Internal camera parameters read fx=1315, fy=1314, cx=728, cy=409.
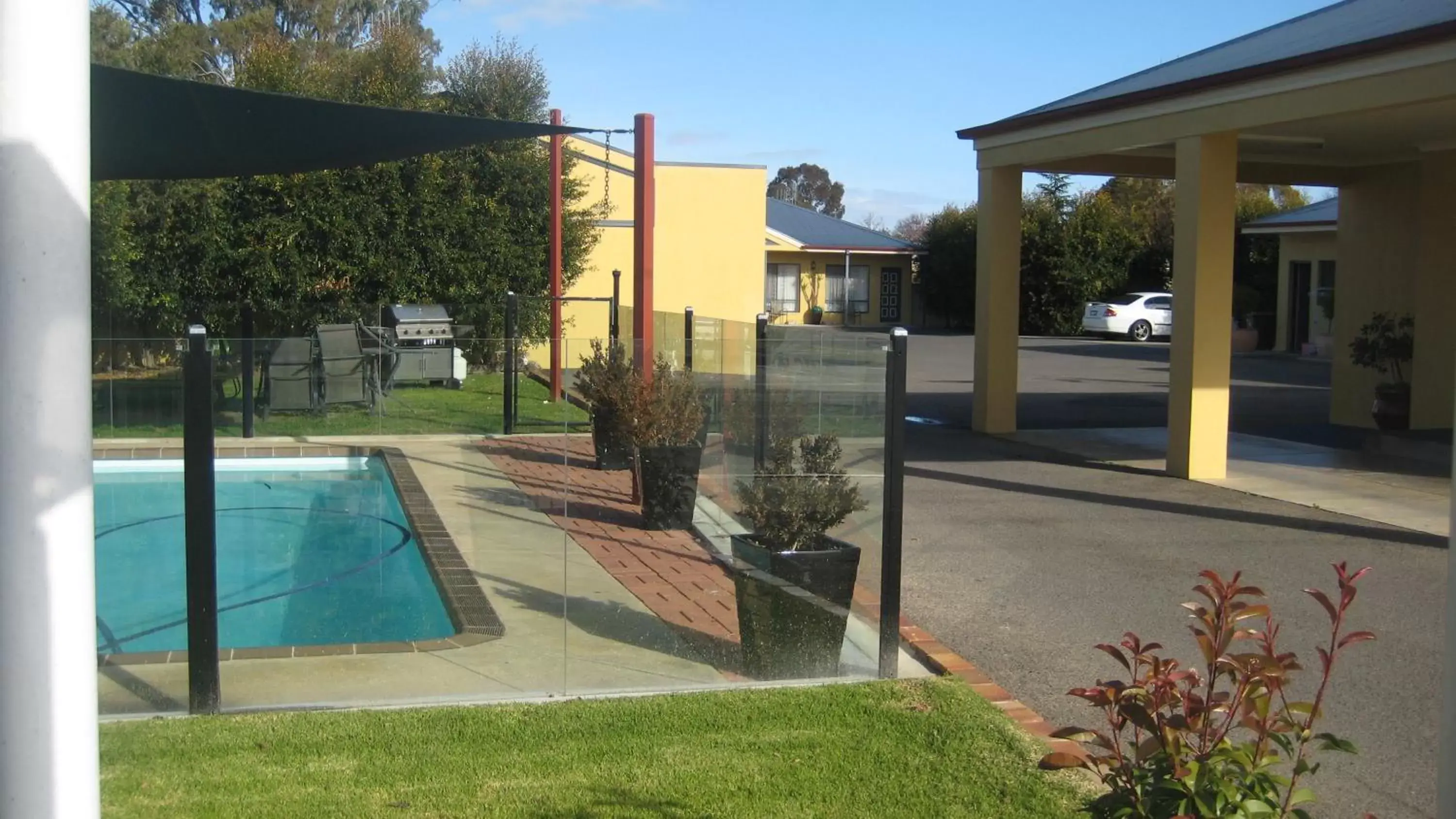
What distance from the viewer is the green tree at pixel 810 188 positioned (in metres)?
90.6

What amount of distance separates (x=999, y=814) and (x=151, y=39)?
112 ft

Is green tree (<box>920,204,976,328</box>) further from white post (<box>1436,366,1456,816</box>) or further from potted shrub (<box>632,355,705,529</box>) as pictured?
white post (<box>1436,366,1456,816</box>)

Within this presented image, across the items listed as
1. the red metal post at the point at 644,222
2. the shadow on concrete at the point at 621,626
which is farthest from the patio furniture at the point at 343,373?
the shadow on concrete at the point at 621,626

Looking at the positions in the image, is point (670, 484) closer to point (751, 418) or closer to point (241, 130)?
point (751, 418)

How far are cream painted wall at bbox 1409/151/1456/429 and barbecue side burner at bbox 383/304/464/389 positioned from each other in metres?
10.8

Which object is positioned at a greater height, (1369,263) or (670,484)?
(1369,263)

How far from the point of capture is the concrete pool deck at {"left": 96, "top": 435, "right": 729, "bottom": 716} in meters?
5.29

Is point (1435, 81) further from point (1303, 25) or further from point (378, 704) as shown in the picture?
point (378, 704)

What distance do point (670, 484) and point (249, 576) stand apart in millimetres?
2799

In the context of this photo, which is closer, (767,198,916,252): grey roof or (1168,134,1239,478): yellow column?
(1168,134,1239,478): yellow column

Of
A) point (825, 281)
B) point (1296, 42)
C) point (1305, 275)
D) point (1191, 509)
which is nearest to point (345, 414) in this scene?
point (1191, 509)

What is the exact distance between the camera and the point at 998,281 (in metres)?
15.1

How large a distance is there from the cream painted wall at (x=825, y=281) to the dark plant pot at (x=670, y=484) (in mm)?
34103

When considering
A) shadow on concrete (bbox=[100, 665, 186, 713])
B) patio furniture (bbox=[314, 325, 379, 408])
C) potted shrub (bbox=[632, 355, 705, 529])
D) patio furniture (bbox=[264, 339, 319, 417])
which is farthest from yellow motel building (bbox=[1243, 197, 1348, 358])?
shadow on concrete (bbox=[100, 665, 186, 713])
